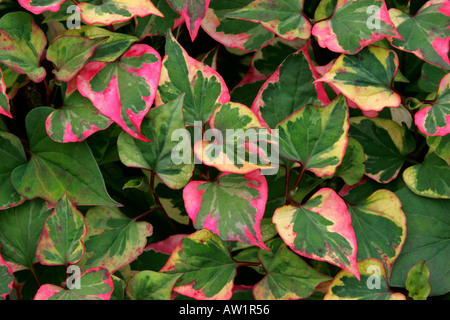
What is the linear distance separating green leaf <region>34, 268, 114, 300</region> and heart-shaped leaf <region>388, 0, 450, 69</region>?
0.54 meters

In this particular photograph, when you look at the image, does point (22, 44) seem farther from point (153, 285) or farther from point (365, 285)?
point (365, 285)

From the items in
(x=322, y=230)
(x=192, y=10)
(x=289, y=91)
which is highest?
(x=192, y=10)

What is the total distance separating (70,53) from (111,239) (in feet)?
0.96

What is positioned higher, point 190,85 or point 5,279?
point 190,85

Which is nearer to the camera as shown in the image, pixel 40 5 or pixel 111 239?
pixel 40 5

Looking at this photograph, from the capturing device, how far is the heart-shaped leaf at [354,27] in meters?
0.68

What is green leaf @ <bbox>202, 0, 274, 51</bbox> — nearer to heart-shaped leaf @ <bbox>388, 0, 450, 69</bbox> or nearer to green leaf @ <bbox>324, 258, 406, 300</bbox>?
heart-shaped leaf @ <bbox>388, 0, 450, 69</bbox>

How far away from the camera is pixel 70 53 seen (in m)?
0.70

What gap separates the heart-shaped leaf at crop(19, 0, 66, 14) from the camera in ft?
2.10

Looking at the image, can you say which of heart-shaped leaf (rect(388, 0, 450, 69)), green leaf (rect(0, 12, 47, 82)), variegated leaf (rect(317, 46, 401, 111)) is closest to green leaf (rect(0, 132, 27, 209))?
green leaf (rect(0, 12, 47, 82))

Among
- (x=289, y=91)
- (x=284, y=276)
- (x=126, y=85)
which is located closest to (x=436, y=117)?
(x=289, y=91)

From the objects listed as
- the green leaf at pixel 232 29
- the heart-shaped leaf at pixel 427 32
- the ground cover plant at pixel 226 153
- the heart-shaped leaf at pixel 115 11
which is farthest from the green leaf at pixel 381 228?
the heart-shaped leaf at pixel 115 11

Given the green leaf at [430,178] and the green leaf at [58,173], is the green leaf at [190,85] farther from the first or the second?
the green leaf at [430,178]
